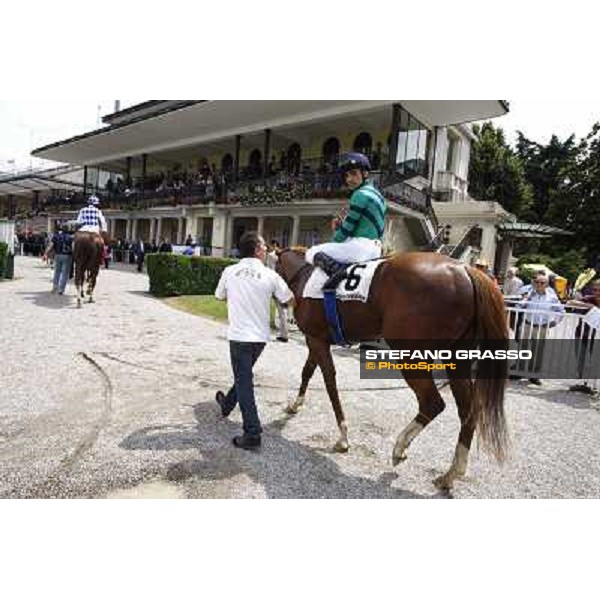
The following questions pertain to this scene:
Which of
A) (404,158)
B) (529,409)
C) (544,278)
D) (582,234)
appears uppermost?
(404,158)

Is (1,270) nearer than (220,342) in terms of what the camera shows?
No

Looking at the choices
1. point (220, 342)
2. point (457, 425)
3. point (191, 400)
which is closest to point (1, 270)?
point (220, 342)

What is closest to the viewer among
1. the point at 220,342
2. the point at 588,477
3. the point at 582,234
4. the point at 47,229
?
the point at 588,477

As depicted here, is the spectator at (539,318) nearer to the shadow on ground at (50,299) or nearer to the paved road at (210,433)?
the paved road at (210,433)

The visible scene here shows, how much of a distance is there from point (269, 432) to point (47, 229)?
41.0m

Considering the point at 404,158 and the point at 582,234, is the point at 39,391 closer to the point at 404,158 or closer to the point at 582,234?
the point at 404,158

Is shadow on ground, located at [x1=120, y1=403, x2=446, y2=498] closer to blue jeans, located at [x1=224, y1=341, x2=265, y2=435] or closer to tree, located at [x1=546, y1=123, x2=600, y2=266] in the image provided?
blue jeans, located at [x1=224, y1=341, x2=265, y2=435]

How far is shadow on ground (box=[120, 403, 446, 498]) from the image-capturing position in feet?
A: 11.1

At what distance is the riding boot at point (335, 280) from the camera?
410 centimetres

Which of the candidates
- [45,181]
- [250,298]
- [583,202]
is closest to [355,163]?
[250,298]

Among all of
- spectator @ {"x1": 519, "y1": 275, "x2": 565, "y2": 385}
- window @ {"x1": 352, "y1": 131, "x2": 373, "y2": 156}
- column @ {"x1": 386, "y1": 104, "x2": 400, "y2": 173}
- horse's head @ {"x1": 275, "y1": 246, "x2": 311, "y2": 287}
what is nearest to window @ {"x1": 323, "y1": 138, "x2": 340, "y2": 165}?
window @ {"x1": 352, "y1": 131, "x2": 373, "y2": 156}

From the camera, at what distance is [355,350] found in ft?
28.2

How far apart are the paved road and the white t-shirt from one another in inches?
39.0

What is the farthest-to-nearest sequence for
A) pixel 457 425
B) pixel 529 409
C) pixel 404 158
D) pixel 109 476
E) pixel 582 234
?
pixel 582 234 → pixel 404 158 → pixel 529 409 → pixel 457 425 → pixel 109 476
